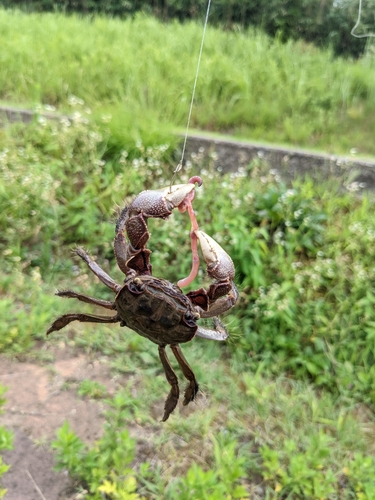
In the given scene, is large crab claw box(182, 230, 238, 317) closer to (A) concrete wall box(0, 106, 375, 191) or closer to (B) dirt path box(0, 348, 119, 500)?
(B) dirt path box(0, 348, 119, 500)

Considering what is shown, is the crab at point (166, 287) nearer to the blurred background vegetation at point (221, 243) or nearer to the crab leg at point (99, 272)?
the crab leg at point (99, 272)

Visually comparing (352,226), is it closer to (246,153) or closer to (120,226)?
(246,153)

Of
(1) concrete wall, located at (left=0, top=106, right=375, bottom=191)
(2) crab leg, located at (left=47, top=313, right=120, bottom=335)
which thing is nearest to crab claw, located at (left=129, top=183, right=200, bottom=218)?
(2) crab leg, located at (left=47, top=313, right=120, bottom=335)

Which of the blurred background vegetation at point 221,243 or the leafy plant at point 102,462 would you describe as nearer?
the leafy plant at point 102,462

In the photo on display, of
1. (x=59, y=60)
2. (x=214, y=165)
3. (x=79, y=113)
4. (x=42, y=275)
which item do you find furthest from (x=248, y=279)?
(x=59, y=60)

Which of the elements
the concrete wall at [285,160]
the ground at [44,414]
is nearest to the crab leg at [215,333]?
the ground at [44,414]

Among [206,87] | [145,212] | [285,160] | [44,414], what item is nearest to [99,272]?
[145,212]

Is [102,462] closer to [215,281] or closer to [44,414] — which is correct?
[44,414]
